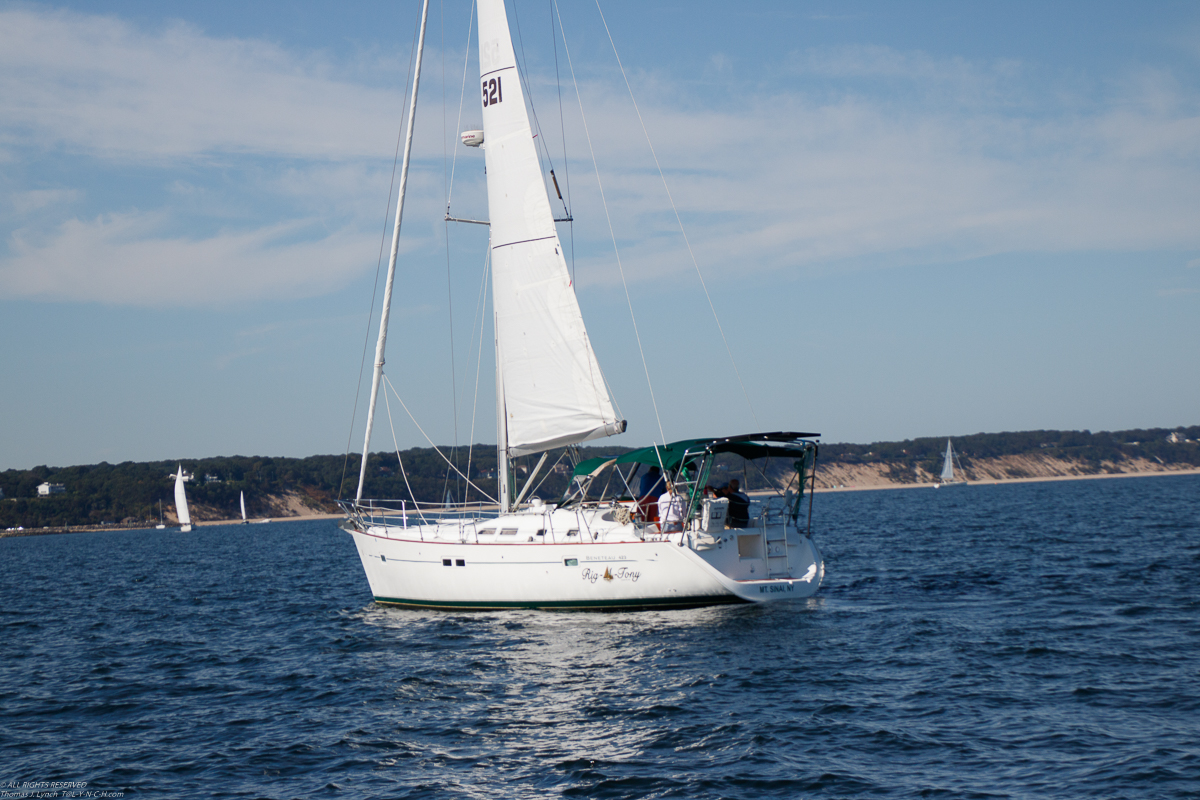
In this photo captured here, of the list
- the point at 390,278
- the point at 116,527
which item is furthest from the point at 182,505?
the point at 390,278

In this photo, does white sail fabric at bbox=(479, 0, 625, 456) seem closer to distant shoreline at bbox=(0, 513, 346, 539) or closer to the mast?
the mast

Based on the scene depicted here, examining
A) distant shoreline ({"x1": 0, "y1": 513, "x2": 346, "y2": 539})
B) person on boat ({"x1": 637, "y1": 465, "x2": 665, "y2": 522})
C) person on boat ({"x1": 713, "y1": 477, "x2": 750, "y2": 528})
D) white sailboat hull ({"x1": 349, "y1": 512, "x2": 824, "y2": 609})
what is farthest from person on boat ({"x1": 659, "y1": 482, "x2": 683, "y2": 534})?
distant shoreline ({"x1": 0, "y1": 513, "x2": 346, "y2": 539})

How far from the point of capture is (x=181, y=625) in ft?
70.0

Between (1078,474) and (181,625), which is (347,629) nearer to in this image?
(181,625)

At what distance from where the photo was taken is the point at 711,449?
1745 cm

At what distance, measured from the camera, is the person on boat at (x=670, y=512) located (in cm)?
1783

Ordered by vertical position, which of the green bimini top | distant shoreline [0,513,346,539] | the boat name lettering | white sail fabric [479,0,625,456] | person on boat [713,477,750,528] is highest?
white sail fabric [479,0,625,456]

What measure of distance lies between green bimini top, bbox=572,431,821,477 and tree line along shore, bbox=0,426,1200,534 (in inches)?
2269

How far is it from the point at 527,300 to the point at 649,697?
433 inches

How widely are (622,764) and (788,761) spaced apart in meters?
1.76

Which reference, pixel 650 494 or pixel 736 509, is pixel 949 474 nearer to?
pixel 650 494

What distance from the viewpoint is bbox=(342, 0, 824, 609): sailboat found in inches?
694

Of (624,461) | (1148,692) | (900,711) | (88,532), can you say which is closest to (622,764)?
(900,711)

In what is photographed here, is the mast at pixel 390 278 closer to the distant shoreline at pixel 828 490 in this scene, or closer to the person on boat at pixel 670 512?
the person on boat at pixel 670 512
